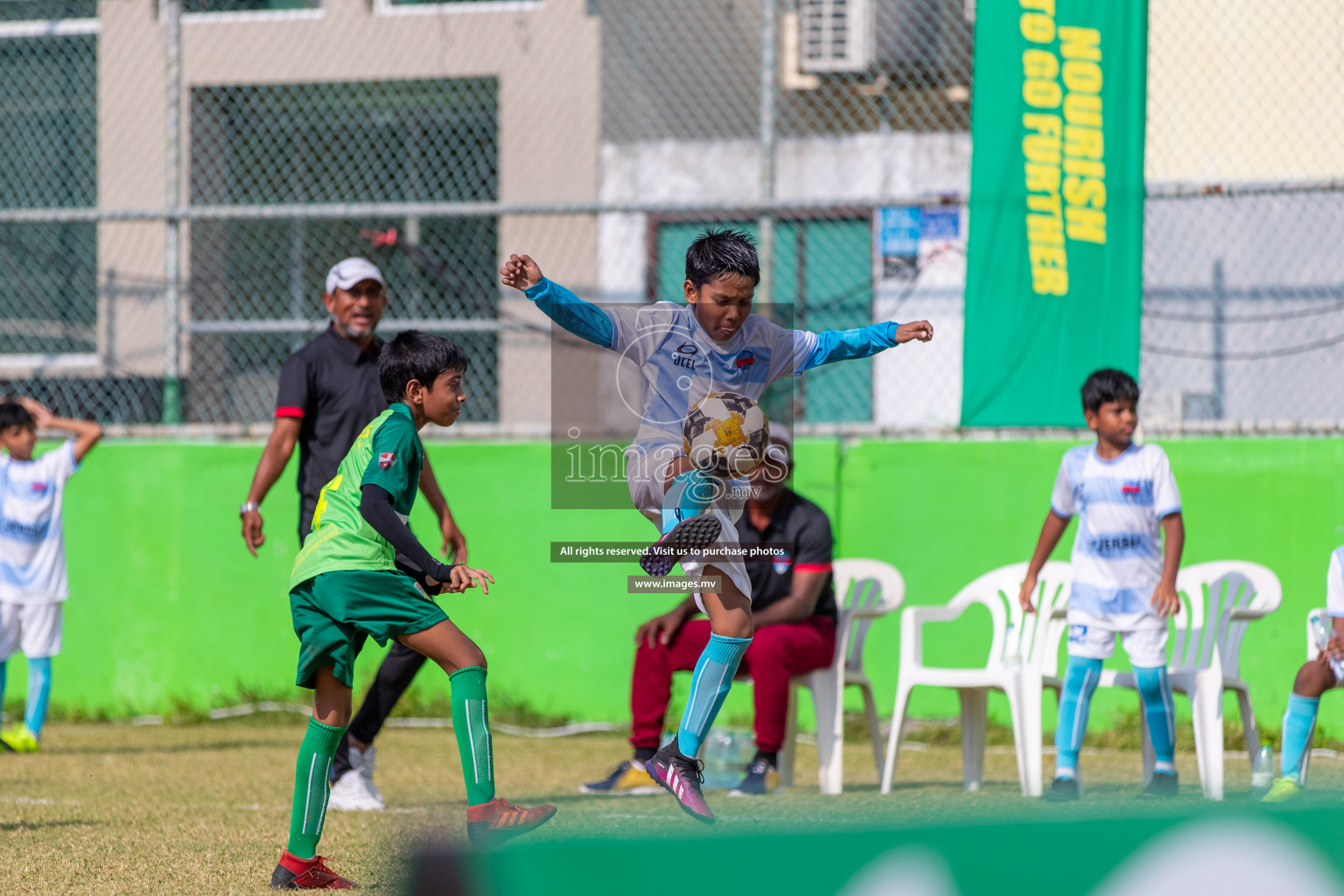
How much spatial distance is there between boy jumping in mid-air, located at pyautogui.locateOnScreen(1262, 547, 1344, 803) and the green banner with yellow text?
2086 mm

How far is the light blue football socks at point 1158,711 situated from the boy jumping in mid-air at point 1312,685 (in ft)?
1.40

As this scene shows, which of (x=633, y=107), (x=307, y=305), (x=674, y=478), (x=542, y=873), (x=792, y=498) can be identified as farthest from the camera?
(x=633, y=107)

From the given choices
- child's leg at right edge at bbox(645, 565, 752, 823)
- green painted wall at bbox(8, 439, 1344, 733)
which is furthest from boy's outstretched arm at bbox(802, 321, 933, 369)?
green painted wall at bbox(8, 439, 1344, 733)

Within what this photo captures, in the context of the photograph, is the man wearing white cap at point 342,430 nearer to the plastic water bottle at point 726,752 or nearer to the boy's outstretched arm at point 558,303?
the boy's outstretched arm at point 558,303

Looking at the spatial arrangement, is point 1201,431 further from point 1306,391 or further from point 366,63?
point 366,63

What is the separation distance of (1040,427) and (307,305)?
590 centimetres

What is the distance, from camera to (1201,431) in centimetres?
741

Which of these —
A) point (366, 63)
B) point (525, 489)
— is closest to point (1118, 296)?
point (525, 489)

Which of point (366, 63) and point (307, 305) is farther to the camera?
point (366, 63)

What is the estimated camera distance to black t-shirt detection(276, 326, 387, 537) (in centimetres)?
538

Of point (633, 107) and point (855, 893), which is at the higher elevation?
point (633, 107)

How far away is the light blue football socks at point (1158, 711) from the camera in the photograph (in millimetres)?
5555

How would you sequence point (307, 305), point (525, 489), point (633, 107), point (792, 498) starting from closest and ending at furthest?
1. point (792, 498)
2. point (525, 489)
3. point (307, 305)
4. point (633, 107)

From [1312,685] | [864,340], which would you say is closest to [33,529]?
[864,340]
